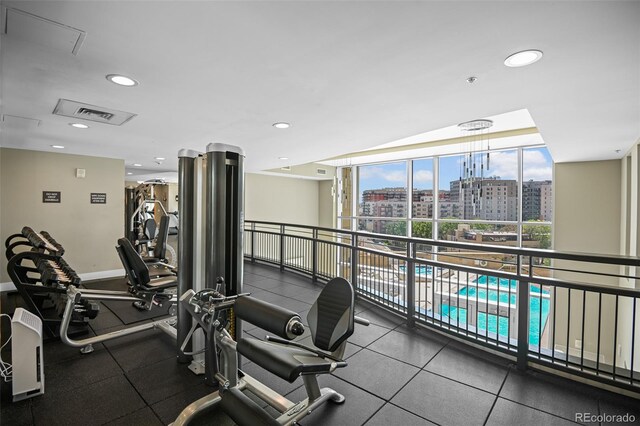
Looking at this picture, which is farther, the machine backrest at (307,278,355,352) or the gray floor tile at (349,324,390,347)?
the gray floor tile at (349,324,390,347)

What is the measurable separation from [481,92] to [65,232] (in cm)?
691

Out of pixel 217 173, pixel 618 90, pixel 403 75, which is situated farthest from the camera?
pixel 217 173

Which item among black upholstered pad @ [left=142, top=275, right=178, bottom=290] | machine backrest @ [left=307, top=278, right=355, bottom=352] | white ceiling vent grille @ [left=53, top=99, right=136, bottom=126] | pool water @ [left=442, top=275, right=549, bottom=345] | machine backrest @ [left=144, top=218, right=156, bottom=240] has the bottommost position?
pool water @ [left=442, top=275, right=549, bottom=345]

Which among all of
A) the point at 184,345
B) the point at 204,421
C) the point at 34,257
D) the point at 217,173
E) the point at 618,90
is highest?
the point at 618,90

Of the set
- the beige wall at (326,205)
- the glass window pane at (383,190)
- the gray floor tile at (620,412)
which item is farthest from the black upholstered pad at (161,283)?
the beige wall at (326,205)

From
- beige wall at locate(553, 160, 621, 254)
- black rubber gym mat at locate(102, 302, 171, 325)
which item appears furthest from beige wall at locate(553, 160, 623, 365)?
black rubber gym mat at locate(102, 302, 171, 325)

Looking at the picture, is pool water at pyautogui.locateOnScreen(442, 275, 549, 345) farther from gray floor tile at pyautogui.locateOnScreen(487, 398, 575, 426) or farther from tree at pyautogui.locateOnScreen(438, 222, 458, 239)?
tree at pyautogui.locateOnScreen(438, 222, 458, 239)

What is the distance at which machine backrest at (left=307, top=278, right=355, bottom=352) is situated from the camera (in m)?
2.00

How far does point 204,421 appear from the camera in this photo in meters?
2.04

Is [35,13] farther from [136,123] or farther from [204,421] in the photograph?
[204,421]

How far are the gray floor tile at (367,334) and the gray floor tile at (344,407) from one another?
2.48 ft

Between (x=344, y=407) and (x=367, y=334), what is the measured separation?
124 cm

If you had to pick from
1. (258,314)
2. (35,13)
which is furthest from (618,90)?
(35,13)

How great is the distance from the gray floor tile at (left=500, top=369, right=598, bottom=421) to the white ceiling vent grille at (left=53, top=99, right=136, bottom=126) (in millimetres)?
4241
